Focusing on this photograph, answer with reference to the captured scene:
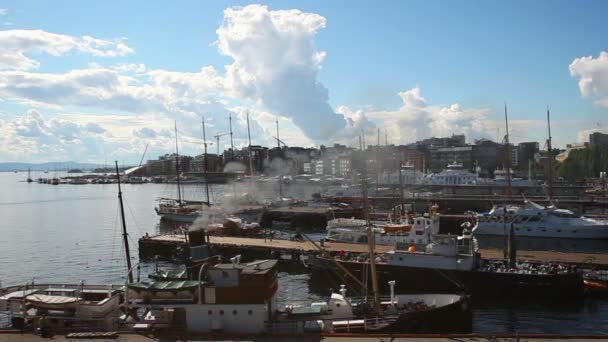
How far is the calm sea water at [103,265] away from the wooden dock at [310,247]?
10.1 ft

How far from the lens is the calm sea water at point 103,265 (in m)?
30.7

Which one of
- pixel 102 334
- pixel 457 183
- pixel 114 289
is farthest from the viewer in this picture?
pixel 457 183

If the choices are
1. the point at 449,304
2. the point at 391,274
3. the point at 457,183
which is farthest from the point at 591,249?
the point at 457,183

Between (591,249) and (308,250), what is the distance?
30.9 m

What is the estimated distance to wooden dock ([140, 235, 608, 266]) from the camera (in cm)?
4131

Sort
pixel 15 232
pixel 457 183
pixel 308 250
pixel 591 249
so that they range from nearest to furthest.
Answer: pixel 308 250, pixel 591 249, pixel 15 232, pixel 457 183

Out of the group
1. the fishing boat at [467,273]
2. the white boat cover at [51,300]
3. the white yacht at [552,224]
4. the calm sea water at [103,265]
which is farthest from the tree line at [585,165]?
the white boat cover at [51,300]

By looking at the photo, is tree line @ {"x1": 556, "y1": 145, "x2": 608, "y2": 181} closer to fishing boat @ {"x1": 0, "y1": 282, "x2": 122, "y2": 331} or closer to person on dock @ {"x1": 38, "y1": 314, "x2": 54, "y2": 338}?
fishing boat @ {"x1": 0, "y1": 282, "x2": 122, "y2": 331}

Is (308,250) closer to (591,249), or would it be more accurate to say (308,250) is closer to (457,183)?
(591,249)

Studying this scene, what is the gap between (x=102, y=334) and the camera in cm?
2028

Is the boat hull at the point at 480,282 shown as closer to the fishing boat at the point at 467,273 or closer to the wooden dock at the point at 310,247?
the fishing boat at the point at 467,273

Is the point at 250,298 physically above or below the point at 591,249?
above

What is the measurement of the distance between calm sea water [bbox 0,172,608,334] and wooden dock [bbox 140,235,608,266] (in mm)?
3066

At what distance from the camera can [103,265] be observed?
51.6 meters
